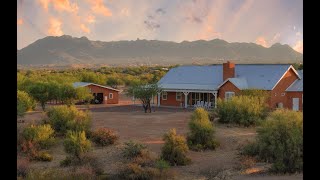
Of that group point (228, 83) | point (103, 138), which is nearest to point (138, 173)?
point (103, 138)

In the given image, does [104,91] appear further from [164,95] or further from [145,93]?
[145,93]

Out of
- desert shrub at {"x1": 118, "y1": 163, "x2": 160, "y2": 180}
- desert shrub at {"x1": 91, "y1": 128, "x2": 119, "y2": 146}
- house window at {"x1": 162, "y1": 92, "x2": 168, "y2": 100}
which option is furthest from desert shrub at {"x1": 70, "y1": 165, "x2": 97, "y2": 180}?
house window at {"x1": 162, "y1": 92, "x2": 168, "y2": 100}

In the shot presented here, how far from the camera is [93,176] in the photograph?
1330 cm

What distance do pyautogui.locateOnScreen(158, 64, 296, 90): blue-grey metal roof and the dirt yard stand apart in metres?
7.77

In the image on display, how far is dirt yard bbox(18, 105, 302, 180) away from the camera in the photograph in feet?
49.4

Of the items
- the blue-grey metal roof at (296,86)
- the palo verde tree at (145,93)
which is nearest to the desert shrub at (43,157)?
the palo verde tree at (145,93)

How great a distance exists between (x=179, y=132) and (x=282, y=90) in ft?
52.0

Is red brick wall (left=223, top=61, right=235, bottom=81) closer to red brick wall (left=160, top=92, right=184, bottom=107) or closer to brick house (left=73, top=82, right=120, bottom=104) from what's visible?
red brick wall (left=160, top=92, right=184, bottom=107)

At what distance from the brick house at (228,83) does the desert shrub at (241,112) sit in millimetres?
8450

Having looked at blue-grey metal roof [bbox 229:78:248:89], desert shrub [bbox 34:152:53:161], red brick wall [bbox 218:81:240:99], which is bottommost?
desert shrub [bbox 34:152:53:161]

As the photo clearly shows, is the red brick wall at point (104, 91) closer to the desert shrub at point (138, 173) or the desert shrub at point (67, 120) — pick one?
the desert shrub at point (67, 120)

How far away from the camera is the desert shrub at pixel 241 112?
27.1 m

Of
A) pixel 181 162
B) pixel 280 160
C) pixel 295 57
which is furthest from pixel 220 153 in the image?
pixel 295 57
